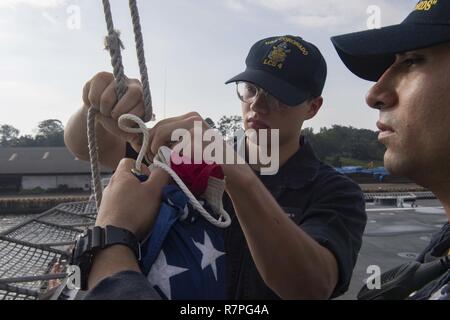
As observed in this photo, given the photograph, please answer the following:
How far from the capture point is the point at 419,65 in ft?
3.54

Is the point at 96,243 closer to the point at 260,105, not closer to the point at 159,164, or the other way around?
the point at 159,164

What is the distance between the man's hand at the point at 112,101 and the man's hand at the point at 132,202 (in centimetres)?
16

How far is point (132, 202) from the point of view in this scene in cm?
102

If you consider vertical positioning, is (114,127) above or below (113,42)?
below

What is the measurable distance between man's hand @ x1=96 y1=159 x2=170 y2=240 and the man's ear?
1030 mm

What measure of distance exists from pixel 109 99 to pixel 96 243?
45 cm

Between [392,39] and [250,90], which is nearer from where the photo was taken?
[392,39]

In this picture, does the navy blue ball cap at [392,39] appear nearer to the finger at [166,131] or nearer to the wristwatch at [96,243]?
the finger at [166,131]

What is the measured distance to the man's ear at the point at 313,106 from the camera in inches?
74.9

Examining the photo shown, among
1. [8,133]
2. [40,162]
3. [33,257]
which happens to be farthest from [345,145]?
[8,133]

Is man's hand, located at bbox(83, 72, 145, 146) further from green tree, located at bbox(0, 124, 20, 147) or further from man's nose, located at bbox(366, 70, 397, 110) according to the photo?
green tree, located at bbox(0, 124, 20, 147)
